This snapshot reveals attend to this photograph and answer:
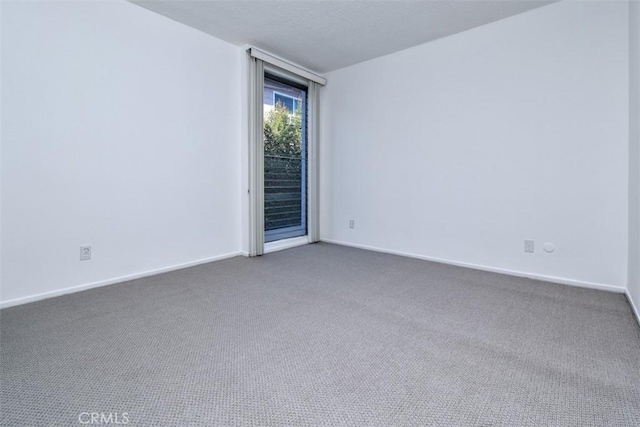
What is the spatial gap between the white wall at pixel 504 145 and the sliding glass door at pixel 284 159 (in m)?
0.72

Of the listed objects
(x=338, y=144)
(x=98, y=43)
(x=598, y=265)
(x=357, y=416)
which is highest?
(x=98, y=43)

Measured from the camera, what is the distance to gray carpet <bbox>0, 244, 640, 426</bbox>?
1286 millimetres

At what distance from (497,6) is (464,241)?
2.32m

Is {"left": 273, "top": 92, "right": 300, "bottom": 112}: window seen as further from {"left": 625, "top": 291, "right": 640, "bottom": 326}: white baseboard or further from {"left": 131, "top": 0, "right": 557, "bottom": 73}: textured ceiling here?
{"left": 625, "top": 291, "right": 640, "bottom": 326}: white baseboard

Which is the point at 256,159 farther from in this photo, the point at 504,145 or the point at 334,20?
the point at 504,145

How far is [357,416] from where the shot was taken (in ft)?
4.12

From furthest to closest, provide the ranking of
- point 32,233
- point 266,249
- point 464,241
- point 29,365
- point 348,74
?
point 348,74 < point 266,249 < point 464,241 < point 32,233 < point 29,365

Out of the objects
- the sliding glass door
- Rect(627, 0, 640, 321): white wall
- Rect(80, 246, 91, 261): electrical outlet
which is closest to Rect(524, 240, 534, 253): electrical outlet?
Rect(627, 0, 640, 321): white wall

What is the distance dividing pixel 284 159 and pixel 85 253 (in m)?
2.61

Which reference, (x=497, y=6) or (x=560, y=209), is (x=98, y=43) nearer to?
(x=497, y=6)

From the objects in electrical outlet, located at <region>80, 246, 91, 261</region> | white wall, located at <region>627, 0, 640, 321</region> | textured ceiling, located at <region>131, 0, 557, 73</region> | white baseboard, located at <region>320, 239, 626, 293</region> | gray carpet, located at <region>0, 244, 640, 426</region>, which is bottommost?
gray carpet, located at <region>0, 244, 640, 426</region>

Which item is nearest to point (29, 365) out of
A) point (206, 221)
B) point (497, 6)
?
point (206, 221)

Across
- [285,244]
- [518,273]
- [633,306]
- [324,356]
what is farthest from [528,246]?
[285,244]

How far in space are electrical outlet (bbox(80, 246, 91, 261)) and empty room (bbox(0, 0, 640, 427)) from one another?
0.03m
